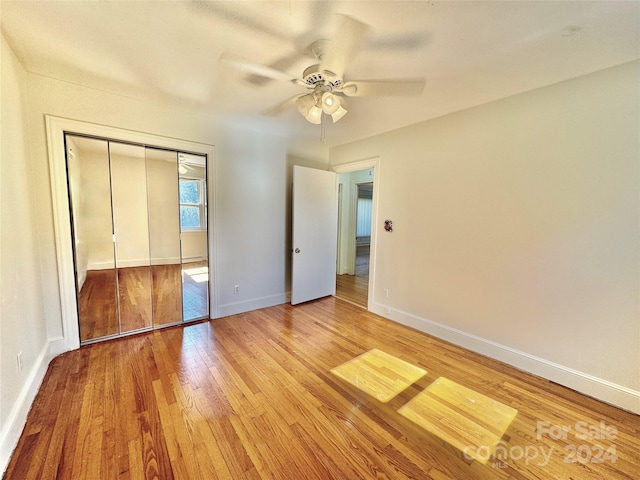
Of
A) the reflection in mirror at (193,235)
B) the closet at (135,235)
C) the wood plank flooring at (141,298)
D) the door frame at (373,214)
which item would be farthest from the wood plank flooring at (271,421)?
the door frame at (373,214)

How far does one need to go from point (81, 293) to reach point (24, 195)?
3.57 ft

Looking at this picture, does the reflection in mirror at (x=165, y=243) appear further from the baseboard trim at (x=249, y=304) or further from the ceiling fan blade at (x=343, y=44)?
the ceiling fan blade at (x=343, y=44)

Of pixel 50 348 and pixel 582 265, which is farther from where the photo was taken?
pixel 50 348

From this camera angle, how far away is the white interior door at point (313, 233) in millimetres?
3664

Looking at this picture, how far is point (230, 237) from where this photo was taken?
10.8ft

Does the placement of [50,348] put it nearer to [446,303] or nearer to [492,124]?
[446,303]

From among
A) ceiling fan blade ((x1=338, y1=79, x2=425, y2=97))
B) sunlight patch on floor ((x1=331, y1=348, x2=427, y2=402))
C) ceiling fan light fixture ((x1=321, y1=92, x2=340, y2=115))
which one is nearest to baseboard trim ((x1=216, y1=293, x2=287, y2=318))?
sunlight patch on floor ((x1=331, y1=348, x2=427, y2=402))

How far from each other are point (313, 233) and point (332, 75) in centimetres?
243

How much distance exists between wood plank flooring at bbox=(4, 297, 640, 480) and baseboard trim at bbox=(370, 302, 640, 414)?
3.0 inches

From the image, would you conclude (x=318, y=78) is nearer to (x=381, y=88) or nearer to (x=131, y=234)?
(x=381, y=88)

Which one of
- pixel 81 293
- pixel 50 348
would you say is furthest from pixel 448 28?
pixel 50 348

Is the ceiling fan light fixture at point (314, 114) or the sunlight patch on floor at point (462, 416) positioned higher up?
the ceiling fan light fixture at point (314, 114)

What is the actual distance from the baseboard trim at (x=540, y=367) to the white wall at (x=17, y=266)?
3376 millimetres

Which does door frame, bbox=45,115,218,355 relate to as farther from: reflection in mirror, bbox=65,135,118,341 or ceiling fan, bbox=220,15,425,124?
ceiling fan, bbox=220,15,425,124
